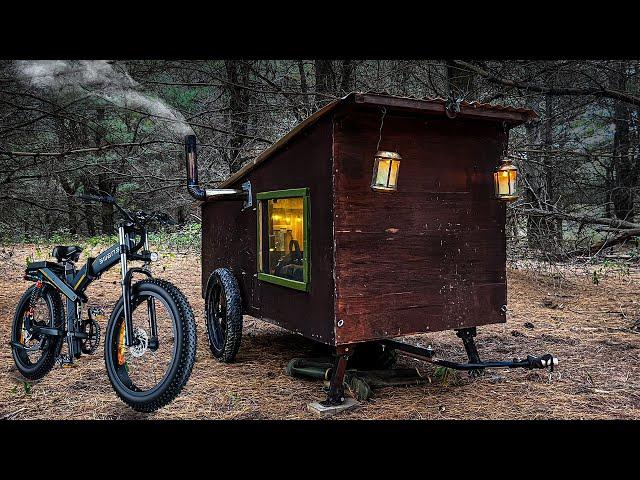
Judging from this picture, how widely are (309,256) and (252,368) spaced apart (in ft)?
4.39

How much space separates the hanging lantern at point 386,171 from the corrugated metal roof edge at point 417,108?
0.98 ft

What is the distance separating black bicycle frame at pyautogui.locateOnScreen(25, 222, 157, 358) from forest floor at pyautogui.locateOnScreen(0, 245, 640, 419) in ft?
1.44

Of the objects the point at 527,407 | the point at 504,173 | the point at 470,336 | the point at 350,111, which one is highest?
the point at 350,111

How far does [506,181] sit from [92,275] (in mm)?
2875

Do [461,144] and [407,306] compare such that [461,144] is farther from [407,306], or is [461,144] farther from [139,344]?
[139,344]

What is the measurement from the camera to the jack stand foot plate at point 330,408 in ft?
10.9

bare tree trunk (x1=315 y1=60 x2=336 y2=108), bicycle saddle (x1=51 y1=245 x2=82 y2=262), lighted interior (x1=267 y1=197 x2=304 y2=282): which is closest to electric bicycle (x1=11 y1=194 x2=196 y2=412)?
bicycle saddle (x1=51 y1=245 x2=82 y2=262)

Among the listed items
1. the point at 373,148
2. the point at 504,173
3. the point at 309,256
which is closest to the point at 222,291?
the point at 309,256

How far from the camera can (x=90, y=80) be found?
5707mm

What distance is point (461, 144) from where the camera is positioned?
3730mm

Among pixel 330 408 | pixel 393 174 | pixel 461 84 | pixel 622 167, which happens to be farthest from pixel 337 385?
pixel 622 167

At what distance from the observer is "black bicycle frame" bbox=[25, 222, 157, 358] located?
315 centimetres

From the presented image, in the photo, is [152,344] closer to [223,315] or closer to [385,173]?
[385,173]

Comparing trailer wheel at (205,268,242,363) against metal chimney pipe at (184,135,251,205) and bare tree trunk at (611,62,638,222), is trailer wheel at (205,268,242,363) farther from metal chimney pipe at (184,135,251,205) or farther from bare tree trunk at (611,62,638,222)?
bare tree trunk at (611,62,638,222)
